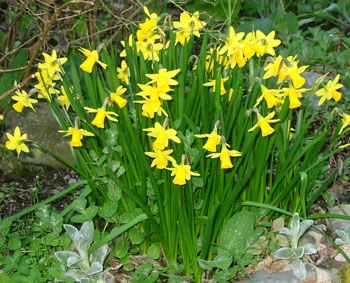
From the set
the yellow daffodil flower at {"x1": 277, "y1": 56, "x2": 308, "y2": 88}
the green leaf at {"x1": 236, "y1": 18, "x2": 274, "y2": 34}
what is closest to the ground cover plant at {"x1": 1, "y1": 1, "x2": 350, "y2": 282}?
the yellow daffodil flower at {"x1": 277, "y1": 56, "x2": 308, "y2": 88}

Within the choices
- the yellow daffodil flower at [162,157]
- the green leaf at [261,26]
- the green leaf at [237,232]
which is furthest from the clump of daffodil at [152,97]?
the green leaf at [261,26]

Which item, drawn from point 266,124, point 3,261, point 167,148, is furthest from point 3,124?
point 266,124

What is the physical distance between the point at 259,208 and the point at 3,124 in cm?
157

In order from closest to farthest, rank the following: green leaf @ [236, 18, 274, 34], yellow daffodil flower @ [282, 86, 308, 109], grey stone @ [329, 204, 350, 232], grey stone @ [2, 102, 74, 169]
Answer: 1. yellow daffodil flower @ [282, 86, 308, 109]
2. grey stone @ [329, 204, 350, 232]
3. grey stone @ [2, 102, 74, 169]
4. green leaf @ [236, 18, 274, 34]

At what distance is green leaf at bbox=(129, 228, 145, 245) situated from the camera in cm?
214

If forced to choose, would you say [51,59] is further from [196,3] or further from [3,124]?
[196,3]

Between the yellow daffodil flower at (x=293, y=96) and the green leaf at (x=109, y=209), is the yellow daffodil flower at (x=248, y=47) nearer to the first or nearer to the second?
the yellow daffodil flower at (x=293, y=96)

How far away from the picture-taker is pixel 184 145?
1952mm

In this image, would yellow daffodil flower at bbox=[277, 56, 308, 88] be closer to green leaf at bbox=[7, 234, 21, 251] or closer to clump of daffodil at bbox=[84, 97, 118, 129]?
clump of daffodil at bbox=[84, 97, 118, 129]

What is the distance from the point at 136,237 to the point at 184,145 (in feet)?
1.43

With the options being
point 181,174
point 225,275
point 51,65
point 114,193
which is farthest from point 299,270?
point 51,65

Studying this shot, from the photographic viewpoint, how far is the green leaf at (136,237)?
214 centimetres

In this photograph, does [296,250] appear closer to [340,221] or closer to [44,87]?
[340,221]

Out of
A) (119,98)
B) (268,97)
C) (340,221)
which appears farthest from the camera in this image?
(340,221)
